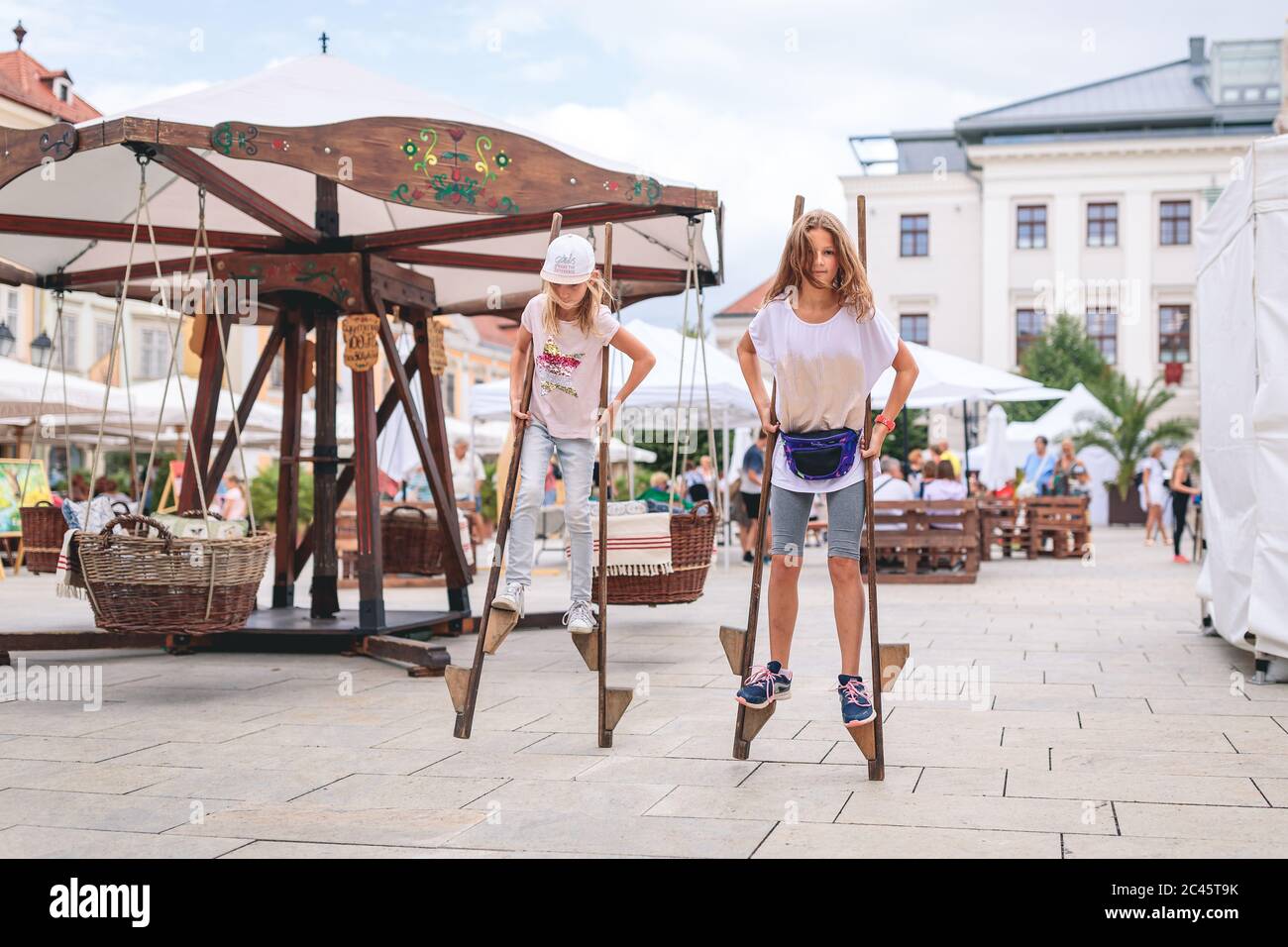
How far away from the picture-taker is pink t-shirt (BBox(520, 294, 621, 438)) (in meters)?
5.79

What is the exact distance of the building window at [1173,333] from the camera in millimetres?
48500

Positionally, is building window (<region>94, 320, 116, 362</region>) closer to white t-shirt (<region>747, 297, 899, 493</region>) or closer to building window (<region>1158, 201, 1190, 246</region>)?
building window (<region>1158, 201, 1190, 246</region>)

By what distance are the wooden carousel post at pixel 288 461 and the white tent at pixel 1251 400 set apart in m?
5.67

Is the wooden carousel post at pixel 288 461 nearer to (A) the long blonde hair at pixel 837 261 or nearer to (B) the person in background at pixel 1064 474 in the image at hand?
(A) the long blonde hair at pixel 837 261

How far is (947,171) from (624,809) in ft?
167

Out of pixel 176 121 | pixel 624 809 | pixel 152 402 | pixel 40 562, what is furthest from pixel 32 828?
pixel 152 402

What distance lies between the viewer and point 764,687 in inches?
187


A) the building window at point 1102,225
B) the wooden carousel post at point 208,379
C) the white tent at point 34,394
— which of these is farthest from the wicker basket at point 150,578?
the building window at point 1102,225

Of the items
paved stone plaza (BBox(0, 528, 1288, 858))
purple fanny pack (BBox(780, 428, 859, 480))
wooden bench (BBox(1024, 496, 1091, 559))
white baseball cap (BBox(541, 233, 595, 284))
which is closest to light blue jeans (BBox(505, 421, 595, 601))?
paved stone plaza (BBox(0, 528, 1288, 858))

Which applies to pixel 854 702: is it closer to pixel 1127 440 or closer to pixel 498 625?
pixel 498 625

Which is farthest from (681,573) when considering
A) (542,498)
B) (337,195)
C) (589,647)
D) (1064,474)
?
(1064,474)

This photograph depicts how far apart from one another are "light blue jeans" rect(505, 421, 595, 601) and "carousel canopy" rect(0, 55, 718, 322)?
121cm

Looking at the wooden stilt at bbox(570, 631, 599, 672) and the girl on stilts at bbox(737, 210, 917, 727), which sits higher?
the girl on stilts at bbox(737, 210, 917, 727)
